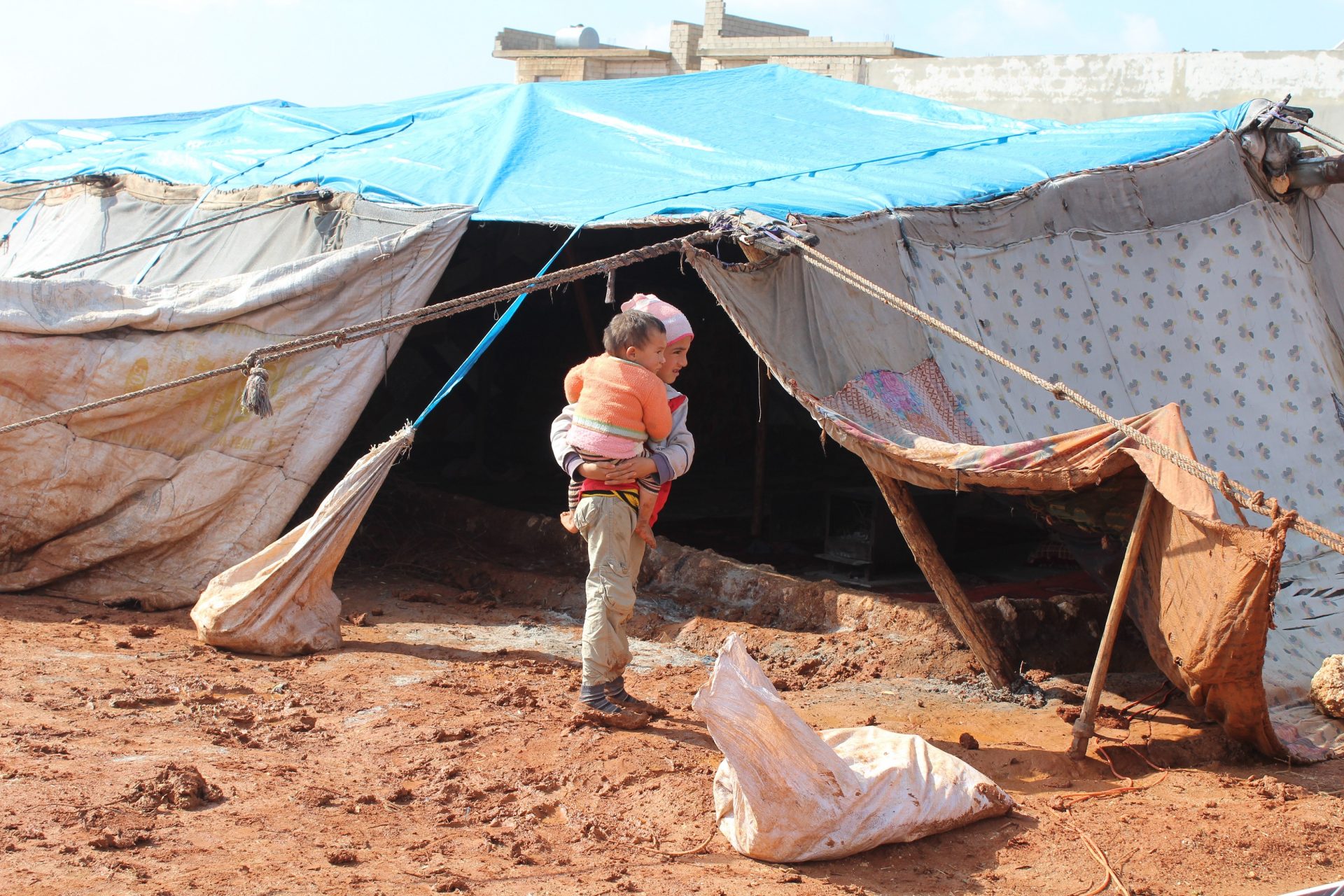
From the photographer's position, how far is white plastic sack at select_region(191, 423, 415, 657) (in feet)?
15.9

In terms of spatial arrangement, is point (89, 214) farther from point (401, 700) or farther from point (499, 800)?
point (499, 800)

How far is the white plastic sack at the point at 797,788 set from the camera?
118 inches

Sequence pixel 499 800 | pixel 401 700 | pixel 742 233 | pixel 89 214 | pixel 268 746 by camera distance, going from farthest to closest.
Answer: pixel 89 214, pixel 742 233, pixel 401 700, pixel 268 746, pixel 499 800

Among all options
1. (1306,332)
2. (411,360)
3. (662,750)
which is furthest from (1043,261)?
(411,360)

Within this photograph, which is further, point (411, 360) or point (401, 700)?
point (411, 360)

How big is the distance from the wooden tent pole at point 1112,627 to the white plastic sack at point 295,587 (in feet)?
9.18

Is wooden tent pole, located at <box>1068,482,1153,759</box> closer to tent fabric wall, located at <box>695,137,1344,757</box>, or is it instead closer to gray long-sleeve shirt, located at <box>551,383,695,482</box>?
tent fabric wall, located at <box>695,137,1344,757</box>

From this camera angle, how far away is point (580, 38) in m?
21.8

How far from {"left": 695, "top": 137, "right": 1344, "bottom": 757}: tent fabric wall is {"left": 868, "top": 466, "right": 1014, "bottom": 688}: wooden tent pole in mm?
269

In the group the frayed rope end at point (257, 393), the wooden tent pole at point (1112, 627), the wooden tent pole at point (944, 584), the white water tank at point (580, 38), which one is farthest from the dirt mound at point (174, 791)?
the white water tank at point (580, 38)

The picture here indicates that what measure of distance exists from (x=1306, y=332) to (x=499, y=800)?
457 centimetres

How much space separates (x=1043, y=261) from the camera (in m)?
5.59

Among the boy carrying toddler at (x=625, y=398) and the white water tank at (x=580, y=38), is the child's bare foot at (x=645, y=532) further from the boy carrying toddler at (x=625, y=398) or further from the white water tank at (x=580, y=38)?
the white water tank at (x=580, y=38)

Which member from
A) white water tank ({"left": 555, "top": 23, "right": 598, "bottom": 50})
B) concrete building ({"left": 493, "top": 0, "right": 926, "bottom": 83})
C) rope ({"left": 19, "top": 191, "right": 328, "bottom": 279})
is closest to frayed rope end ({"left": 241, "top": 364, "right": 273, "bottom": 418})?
rope ({"left": 19, "top": 191, "right": 328, "bottom": 279})
